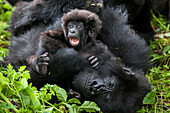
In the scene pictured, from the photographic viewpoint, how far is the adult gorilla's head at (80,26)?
8.16ft

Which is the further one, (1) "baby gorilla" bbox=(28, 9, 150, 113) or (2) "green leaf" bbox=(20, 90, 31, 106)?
(1) "baby gorilla" bbox=(28, 9, 150, 113)

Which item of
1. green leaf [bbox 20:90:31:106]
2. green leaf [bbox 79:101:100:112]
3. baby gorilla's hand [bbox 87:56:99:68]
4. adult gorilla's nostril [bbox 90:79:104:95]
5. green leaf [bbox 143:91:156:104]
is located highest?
baby gorilla's hand [bbox 87:56:99:68]

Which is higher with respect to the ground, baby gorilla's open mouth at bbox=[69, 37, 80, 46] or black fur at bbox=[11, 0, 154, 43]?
black fur at bbox=[11, 0, 154, 43]

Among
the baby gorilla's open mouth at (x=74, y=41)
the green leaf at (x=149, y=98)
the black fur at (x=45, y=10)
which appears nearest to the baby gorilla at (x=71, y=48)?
the baby gorilla's open mouth at (x=74, y=41)

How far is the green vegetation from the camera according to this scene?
189cm

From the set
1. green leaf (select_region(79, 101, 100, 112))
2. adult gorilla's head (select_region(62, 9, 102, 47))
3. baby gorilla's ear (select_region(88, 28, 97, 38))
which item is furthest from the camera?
baby gorilla's ear (select_region(88, 28, 97, 38))

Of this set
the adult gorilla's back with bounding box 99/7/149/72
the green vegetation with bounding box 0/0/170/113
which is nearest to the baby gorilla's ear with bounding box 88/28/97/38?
the adult gorilla's back with bounding box 99/7/149/72

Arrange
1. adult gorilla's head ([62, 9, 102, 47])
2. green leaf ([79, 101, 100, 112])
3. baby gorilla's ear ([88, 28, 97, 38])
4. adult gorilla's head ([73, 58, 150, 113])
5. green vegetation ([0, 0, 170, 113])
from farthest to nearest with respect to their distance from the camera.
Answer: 1. baby gorilla's ear ([88, 28, 97, 38])
2. adult gorilla's head ([62, 9, 102, 47])
3. adult gorilla's head ([73, 58, 150, 113])
4. green leaf ([79, 101, 100, 112])
5. green vegetation ([0, 0, 170, 113])

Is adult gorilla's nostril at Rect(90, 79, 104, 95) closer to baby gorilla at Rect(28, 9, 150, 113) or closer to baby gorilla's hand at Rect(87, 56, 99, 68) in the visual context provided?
→ baby gorilla at Rect(28, 9, 150, 113)

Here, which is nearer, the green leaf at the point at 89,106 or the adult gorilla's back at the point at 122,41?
the green leaf at the point at 89,106

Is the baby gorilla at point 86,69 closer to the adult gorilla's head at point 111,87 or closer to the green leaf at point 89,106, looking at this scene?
the adult gorilla's head at point 111,87

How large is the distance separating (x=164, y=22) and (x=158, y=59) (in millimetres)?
946

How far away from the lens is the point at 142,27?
153 inches

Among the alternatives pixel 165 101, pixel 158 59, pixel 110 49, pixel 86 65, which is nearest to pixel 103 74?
pixel 86 65
